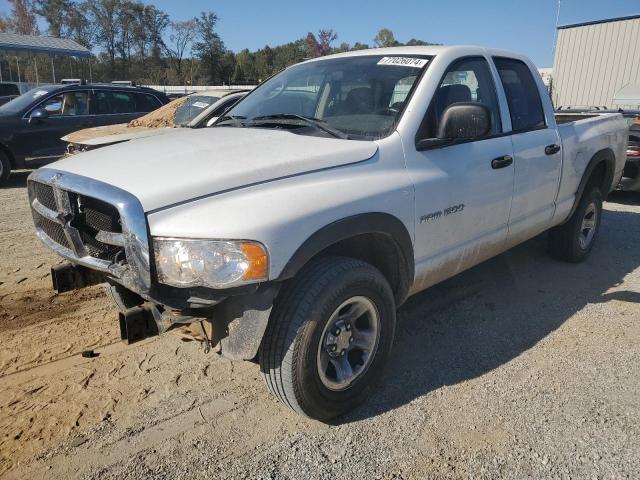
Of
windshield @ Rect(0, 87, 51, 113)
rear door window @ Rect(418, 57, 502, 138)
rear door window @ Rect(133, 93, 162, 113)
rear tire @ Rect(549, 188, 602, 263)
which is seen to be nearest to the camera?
rear door window @ Rect(418, 57, 502, 138)

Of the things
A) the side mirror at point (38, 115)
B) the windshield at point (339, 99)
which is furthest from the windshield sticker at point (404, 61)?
the side mirror at point (38, 115)

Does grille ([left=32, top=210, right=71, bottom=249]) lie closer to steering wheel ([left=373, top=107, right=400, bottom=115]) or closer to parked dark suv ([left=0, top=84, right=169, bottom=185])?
steering wheel ([left=373, top=107, right=400, bottom=115])

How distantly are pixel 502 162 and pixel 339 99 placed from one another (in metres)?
1.22

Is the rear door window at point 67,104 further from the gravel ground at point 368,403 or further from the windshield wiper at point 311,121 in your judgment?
the windshield wiper at point 311,121

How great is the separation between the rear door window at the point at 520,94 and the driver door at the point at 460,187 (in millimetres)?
224

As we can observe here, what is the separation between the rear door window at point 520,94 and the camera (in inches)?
157

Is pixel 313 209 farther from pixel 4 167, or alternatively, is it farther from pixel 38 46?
pixel 38 46

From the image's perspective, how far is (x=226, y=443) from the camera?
268 centimetres

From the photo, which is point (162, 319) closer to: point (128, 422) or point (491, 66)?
point (128, 422)

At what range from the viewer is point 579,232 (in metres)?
5.19

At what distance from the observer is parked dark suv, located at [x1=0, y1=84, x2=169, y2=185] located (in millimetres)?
9828

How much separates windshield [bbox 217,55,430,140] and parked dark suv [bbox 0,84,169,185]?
7.67 m

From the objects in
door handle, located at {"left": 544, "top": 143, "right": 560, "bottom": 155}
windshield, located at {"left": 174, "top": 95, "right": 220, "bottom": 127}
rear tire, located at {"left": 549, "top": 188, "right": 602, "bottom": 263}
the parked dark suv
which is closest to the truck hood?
door handle, located at {"left": 544, "top": 143, "right": 560, "bottom": 155}

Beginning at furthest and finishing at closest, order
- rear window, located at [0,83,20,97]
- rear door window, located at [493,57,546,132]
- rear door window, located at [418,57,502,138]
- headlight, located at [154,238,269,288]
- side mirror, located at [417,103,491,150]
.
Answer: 1. rear window, located at [0,83,20,97]
2. rear door window, located at [493,57,546,132]
3. rear door window, located at [418,57,502,138]
4. side mirror, located at [417,103,491,150]
5. headlight, located at [154,238,269,288]
